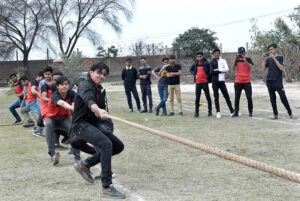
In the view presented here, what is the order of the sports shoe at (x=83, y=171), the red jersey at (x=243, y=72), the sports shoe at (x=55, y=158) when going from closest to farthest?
the sports shoe at (x=83, y=171) → the sports shoe at (x=55, y=158) → the red jersey at (x=243, y=72)

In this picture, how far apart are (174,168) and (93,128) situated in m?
1.54

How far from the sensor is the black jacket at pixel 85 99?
438 centimetres

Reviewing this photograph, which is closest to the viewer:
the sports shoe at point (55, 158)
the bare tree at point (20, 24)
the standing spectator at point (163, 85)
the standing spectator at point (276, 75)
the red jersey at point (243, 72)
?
the sports shoe at point (55, 158)

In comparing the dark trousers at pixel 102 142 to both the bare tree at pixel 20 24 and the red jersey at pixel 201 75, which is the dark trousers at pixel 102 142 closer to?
the red jersey at pixel 201 75

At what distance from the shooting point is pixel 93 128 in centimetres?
451

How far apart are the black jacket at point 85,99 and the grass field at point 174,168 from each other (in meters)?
0.89

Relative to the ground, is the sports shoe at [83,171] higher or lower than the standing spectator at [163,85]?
lower

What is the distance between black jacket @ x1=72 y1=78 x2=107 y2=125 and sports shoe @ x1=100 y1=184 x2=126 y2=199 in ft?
2.74

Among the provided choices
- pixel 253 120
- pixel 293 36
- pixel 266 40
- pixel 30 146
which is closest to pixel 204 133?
pixel 253 120

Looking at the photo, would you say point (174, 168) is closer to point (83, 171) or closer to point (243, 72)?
point (83, 171)

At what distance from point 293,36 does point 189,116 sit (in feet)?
67.6

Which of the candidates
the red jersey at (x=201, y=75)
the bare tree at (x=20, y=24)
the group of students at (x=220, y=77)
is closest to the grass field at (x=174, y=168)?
the group of students at (x=220, y=77)

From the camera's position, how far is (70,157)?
6.55m

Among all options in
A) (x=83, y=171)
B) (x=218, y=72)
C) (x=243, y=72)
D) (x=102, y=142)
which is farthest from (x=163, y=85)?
(x=102, y=142)
